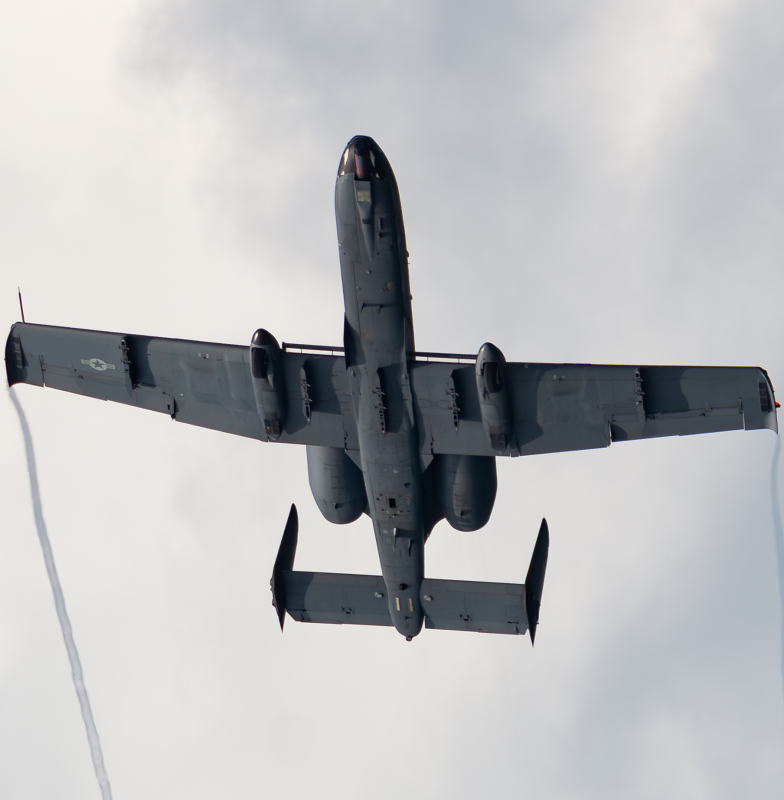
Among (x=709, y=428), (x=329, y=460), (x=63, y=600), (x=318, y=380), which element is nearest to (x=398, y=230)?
(x=318, y=380)

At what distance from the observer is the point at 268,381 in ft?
100

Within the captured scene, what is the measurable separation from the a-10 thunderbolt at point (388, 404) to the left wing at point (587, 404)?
4 centimetres

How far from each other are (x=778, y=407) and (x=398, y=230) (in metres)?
12.0

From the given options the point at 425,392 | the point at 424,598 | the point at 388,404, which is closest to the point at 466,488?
the point at 425,392

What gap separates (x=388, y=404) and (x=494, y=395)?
3191 millimetres

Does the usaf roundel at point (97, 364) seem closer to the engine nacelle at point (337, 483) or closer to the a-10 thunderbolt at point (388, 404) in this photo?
the a-10 thunderbolt at point (388, 404)

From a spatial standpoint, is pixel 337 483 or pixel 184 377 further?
pixel 184 377

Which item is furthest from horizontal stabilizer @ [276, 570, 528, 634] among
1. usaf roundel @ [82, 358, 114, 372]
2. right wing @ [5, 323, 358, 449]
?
usaf roundel @ [82, 358, 114, 372]

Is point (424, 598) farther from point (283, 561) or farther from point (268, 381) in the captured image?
point (268, 381)

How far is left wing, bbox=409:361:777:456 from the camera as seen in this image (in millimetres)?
29781

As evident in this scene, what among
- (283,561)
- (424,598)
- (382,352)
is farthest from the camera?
(283,561)

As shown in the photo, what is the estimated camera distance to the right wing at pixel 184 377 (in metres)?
31.4

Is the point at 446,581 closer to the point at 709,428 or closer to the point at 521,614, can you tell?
the point at 521,614

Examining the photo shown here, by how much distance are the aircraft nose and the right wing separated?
19.3ft
